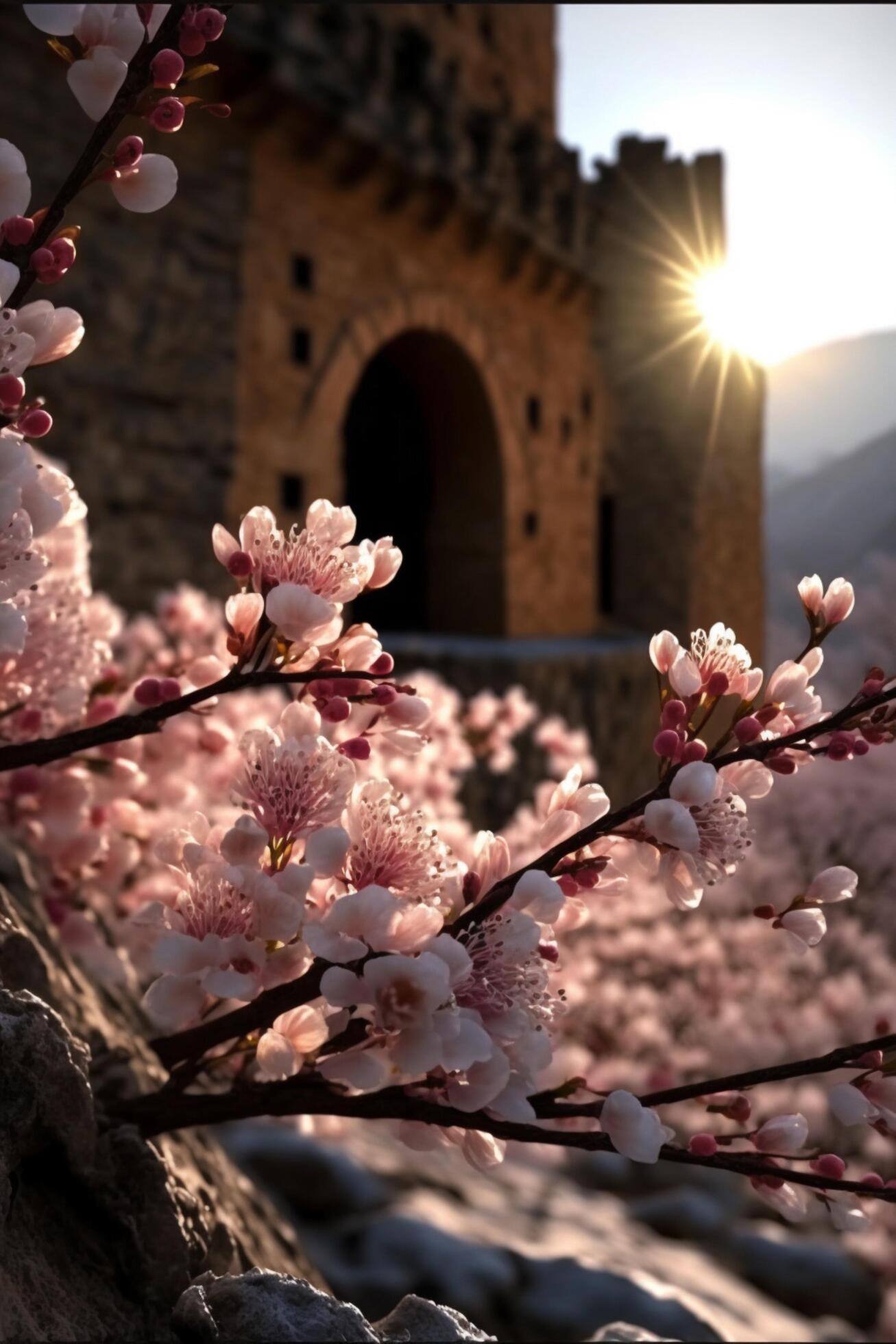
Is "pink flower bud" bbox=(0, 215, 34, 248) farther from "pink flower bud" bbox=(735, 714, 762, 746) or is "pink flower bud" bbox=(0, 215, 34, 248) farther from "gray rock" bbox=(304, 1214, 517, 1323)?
"gray rock" bbox=(304, 1214, 517, 1323)

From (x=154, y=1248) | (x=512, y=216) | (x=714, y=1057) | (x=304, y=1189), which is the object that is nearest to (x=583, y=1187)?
(x=304, y=1189)

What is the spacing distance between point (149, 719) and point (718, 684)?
1.60ft

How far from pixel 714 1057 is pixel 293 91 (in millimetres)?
5673

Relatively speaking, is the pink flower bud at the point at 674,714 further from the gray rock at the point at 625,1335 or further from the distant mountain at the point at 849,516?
the distant mountain at the point at 849,516

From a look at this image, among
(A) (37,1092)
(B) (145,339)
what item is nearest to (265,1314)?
(A) (37,1092)

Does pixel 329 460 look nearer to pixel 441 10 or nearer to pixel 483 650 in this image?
pixel 483 650

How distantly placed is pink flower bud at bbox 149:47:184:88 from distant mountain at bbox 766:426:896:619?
1931 millimetres

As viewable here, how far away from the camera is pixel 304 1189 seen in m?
2.40

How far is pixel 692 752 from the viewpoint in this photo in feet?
3.00

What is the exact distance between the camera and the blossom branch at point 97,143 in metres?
0.87

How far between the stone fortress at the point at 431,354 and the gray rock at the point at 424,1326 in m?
5.22

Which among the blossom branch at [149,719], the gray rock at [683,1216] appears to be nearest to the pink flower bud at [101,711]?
the blossom branch at [149,719]

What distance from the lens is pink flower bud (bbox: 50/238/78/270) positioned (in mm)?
897

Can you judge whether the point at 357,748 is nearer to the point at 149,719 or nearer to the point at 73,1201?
the point at 149,719
